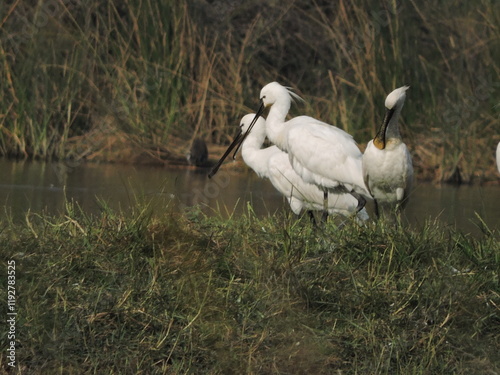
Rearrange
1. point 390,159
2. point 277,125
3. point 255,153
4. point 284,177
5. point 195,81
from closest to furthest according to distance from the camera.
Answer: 1. point 390,159
2. point 284,177
3. point 277,125
4. point 255,153
5. point 195,81

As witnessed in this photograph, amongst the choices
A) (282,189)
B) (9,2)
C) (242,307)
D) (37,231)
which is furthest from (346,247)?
(9,2)

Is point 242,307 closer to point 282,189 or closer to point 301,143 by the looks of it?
point 301,143

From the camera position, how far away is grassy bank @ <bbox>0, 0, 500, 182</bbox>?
431 inches

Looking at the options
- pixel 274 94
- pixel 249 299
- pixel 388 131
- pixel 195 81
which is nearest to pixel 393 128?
pixel 388 131

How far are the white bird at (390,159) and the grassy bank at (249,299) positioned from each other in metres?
1.31

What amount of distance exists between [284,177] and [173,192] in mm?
1516

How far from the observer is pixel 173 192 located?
9.06 metres

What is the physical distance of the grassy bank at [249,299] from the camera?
4070mm

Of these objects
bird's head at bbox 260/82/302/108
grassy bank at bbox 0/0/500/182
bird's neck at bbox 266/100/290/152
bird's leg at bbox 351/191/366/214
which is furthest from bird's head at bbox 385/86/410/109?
grassy bank at bbox 0/0/500/182

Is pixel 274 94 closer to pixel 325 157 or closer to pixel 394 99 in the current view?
pixel 325 157

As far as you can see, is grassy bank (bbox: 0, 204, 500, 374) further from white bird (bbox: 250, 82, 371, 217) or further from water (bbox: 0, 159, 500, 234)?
water (bbox: 0, 159, 500, 234)

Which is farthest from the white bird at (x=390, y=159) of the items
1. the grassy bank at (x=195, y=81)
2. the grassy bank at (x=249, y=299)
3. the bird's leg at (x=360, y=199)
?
the grassy bank at (x=195, y=81)

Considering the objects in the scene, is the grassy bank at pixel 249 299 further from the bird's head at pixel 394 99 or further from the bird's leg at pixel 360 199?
the bird's leg at pixel 360 199

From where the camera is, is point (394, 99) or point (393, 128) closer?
point (394, 99)
